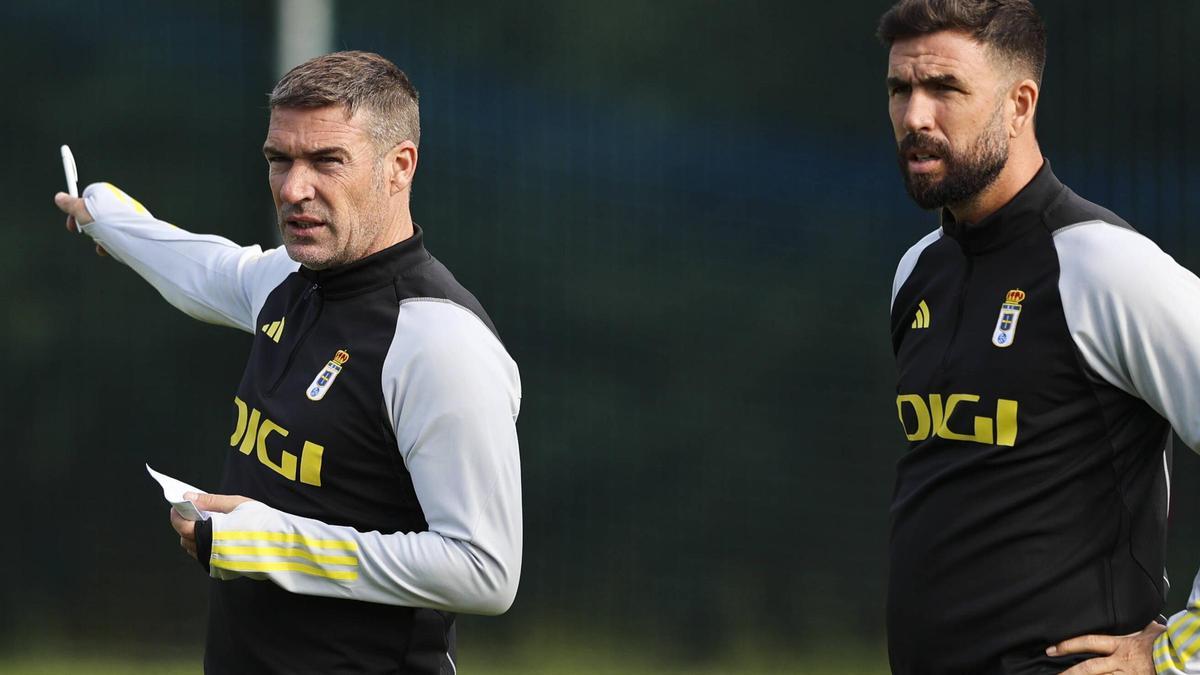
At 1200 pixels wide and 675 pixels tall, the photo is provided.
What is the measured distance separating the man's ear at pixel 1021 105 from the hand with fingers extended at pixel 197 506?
1413 mm

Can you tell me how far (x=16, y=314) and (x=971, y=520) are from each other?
12.0ft

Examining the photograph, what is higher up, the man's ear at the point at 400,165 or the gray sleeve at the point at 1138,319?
Answer: the man's ear at the point at 400,165

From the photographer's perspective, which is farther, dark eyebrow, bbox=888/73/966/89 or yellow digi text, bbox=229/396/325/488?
yellow digi text, bbox=229/396/325/488

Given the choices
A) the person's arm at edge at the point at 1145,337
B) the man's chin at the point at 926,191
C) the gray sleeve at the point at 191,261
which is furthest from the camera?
the gray sleeve at the point at 191,261

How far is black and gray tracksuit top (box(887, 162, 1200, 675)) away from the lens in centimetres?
234

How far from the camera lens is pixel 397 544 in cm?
257

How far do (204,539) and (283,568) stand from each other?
0.44 ft

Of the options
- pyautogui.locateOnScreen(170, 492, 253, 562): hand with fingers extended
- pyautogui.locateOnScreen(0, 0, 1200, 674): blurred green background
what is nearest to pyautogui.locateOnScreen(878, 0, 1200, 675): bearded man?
pyautogui.locateOnScreen(170, 492, 253, 562): hand with fingers extended

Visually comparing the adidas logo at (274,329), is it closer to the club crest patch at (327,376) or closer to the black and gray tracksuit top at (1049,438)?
the club crest patch at (327,376)

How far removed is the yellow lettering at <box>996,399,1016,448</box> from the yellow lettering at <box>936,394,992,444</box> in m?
0.02

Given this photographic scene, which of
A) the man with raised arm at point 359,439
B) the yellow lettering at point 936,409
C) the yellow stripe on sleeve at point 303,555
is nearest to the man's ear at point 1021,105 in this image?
the yellow lettering at point 936,409

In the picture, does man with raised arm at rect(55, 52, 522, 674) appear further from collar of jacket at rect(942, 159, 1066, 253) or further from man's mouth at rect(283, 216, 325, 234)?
collar of jacket at rect(942, 159, 1066, 253)

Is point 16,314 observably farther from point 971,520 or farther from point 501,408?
point 971,520

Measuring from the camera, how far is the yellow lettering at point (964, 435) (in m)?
2.49
